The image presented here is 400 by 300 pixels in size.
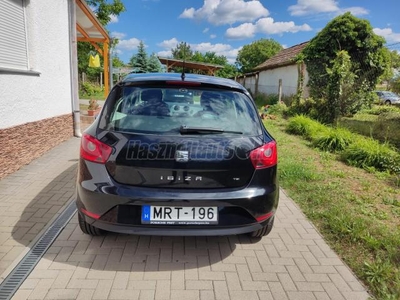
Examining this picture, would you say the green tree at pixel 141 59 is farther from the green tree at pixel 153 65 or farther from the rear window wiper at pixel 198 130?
the rear window wiper at pixel 198 130

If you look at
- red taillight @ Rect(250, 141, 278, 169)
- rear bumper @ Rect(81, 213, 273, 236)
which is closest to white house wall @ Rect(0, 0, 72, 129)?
rear bumper @ Rect(81, 213, 273, 236)

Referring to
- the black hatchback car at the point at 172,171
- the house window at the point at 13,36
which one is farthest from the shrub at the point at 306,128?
the house window at the point at 13,36

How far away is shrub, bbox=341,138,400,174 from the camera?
5.59 m

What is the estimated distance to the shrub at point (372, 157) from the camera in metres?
5.59

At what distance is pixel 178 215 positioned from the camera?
2.36 meters

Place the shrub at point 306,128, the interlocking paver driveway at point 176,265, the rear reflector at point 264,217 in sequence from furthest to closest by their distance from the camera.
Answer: the shrub at point 306,128 → the rear reflector at point 264,217 → the interlocking paver driveway at point 176,265

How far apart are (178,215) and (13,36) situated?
480 cm

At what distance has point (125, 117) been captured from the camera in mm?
2514

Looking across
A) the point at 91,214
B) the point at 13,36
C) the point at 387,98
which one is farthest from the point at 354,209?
the point at 387,98

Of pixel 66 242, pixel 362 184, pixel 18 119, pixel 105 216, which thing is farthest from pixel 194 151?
pixel 18 119

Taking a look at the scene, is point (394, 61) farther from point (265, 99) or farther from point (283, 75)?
point (265, 99)

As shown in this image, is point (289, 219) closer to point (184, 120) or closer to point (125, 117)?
point (184, 120)

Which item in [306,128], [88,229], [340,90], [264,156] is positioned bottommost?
[88,229]

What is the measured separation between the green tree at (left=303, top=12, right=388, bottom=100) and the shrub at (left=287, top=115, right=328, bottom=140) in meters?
3.40
